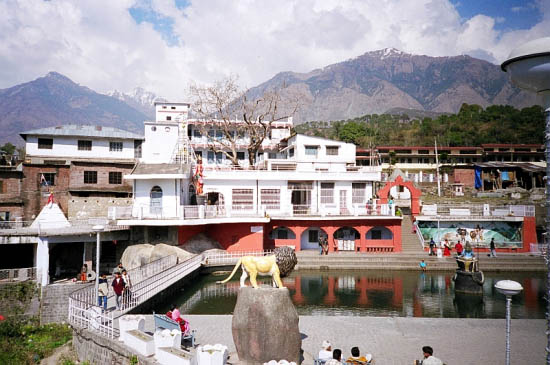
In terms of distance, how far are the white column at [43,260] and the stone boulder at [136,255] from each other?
5.11 metres

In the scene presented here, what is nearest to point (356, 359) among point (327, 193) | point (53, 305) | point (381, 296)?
point (381, 296)

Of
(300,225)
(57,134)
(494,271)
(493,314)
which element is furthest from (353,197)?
(57,134)

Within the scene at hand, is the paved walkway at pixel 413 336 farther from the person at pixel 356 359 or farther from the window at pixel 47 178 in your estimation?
the window at pixel 47 178

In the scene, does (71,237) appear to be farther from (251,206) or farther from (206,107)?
(206,107)

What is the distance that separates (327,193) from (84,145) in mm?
21291

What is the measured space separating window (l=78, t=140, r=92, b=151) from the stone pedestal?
29.4 metres

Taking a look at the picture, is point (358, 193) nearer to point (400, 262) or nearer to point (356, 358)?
point (400, 262)

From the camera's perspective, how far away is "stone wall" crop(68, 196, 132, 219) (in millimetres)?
29656

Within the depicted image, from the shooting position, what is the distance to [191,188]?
95.6ft

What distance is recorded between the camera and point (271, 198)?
99.1ft

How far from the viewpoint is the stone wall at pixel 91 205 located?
97.3 ft

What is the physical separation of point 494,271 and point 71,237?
26.7 meters

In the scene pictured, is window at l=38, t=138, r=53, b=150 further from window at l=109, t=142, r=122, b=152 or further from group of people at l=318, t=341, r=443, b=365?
group of people at l=318, t=341, r=443, b=365

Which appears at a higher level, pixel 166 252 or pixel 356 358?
pixel 166 252
